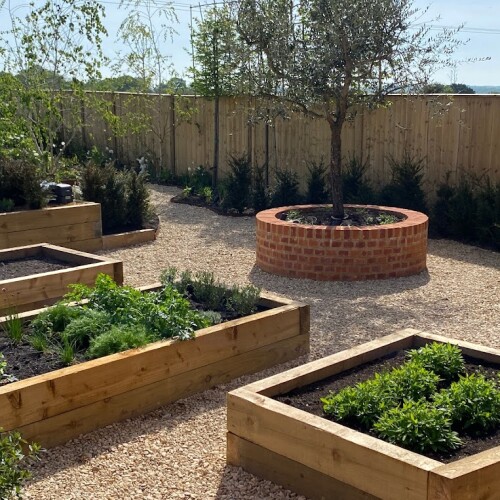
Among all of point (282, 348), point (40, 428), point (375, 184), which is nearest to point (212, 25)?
point (375, 184)

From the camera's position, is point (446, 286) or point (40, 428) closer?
point (40, 428)

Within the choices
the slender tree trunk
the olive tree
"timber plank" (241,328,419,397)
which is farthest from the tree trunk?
the slender tree trunk

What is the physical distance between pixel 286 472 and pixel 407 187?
307 inches

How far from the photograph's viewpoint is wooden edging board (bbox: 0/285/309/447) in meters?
4.41

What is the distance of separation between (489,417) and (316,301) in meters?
3.85

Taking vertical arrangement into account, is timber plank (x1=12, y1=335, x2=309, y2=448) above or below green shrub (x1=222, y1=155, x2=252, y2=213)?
below

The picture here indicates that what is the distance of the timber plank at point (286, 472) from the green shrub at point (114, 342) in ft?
3.44

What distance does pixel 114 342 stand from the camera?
5.01m

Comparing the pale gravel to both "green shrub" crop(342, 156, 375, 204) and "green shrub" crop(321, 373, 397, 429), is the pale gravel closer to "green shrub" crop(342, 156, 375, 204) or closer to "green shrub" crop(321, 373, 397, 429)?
"green shrub" crop(321, 373, 397, 429)

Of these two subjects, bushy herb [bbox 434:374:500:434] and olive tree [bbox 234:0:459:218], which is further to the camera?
olive tree [bbox 234:0:459:218]

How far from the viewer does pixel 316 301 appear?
7688mm

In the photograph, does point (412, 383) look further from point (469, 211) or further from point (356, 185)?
point (356, 185)

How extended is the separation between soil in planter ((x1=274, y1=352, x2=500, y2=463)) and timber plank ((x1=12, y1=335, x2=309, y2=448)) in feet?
3.17

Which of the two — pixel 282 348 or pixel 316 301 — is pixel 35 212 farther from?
pixel 282 348
